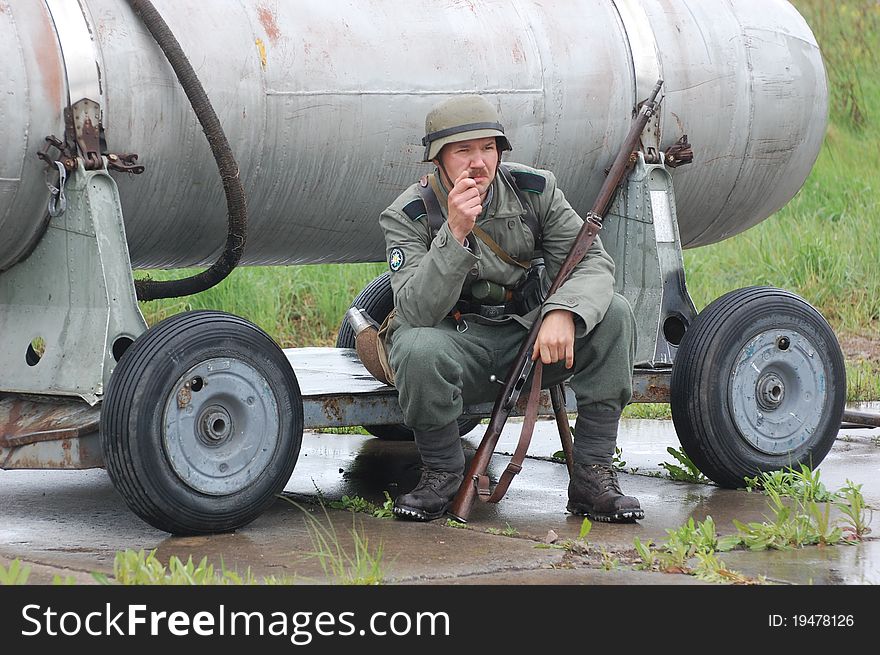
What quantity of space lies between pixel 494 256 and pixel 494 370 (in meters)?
0.33

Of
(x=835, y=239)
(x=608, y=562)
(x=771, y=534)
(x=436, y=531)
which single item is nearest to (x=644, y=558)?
(x=608, y=562)

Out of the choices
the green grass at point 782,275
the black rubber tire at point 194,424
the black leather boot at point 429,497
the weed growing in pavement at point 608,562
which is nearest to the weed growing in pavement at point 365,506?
the black leather boot at point 429,497

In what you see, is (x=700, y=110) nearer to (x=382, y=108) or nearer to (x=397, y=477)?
(x=382, y=108)

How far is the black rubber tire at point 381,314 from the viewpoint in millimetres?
5648

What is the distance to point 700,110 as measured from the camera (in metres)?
4.77

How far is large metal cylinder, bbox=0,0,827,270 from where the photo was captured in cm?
387

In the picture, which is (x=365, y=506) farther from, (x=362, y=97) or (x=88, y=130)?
(x=88, y=130)

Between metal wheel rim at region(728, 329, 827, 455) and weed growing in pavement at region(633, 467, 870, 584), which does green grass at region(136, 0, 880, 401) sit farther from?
weed growing in pavement at region(633, 467, 870, 584)

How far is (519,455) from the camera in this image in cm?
396

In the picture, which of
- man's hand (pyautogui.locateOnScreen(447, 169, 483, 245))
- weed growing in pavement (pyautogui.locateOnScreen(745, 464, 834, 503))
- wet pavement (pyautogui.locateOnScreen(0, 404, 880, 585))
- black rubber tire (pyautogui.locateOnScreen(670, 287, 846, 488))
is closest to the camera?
wet pavement (pyautogui.locateOnScreen(0, 404, 880, 585))

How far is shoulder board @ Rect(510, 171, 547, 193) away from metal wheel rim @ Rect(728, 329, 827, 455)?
0.87 meters

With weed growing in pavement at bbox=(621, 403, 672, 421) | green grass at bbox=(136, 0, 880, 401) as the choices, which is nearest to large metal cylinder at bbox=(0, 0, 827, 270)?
weed growing in pavement at bbox=(621, 403, 672, 421)

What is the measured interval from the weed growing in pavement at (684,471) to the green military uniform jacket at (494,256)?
2.95 ft

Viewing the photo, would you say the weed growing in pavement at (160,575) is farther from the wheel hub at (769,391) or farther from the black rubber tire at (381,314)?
the black rubber tire at (381,314)
